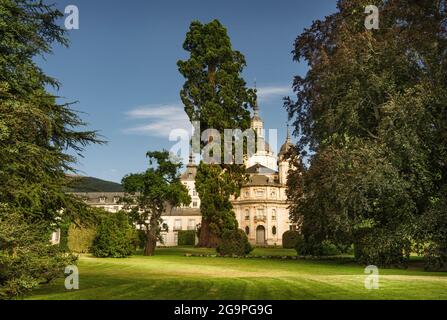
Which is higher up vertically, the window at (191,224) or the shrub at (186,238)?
the window at (191,224)

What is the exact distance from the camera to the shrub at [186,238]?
71506 mm

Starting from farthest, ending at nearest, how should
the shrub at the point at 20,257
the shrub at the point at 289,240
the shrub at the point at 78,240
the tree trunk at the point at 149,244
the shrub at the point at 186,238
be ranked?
1. the shrub at the point at 186,238
2. the shrub at the point at 289,240
3. the shrub at the point at 78,240
4. the tree trunk at the point at 149,244
5. the shrub at the point at 20,257

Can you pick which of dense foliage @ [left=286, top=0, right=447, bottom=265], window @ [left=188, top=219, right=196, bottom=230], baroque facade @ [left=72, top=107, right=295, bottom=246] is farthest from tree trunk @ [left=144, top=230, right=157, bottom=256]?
window @ [left=188, top=219, right=196, bottom=230]

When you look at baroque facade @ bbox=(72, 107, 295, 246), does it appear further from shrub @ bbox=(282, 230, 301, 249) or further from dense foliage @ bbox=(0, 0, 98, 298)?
dense foliage @ bbox=(0, 0, 98, 298)

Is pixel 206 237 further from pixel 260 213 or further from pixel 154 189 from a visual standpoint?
pixel 260 213

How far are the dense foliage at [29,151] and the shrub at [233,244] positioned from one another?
2310 centimetres

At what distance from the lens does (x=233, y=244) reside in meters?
38.3

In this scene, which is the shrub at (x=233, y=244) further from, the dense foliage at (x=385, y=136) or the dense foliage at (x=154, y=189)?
the dense foliage at (x=385, y=136)

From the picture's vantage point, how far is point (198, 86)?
145 ft

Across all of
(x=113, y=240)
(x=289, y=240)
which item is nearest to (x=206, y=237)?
(x=113, y=240)

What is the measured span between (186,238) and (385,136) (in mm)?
53261

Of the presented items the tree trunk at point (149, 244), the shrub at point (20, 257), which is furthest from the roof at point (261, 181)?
the shrub at point (20, 257)
